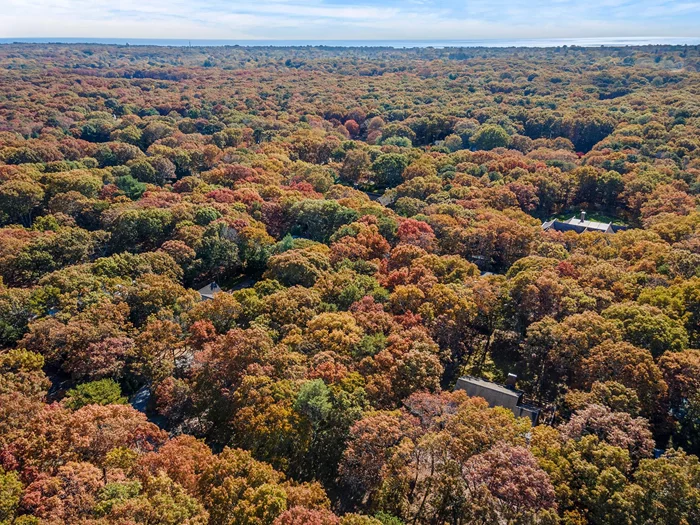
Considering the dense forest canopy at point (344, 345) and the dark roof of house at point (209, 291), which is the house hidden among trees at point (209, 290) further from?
the dense forest canopy at point (344, 345)

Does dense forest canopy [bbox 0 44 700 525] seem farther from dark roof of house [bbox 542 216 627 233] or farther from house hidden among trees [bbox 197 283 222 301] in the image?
dark roof of house [bbox 542 216 627 233]

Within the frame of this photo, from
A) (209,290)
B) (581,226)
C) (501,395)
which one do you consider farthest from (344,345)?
(581,226)

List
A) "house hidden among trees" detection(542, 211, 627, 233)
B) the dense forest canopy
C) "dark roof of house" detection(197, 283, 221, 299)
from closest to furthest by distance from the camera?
the dense forest canopy
"dark roof of house" detection(197, 283, 221, 299)
"house hidden among trees" detection(542, 211, 627, 233)

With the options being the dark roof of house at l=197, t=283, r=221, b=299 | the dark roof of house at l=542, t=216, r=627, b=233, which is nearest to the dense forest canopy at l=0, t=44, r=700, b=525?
the dark roof of house at l=197, t=283, r=221, b=299

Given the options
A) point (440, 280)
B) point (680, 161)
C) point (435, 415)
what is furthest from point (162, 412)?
point (680, 161)

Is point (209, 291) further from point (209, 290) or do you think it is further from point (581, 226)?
point (581, 226)

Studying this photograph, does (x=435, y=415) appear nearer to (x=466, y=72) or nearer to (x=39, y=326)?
(x=39, y=326)

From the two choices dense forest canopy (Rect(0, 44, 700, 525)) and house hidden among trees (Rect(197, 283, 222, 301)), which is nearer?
dense forest canopy (Rect(0, 44, 700, 525))
